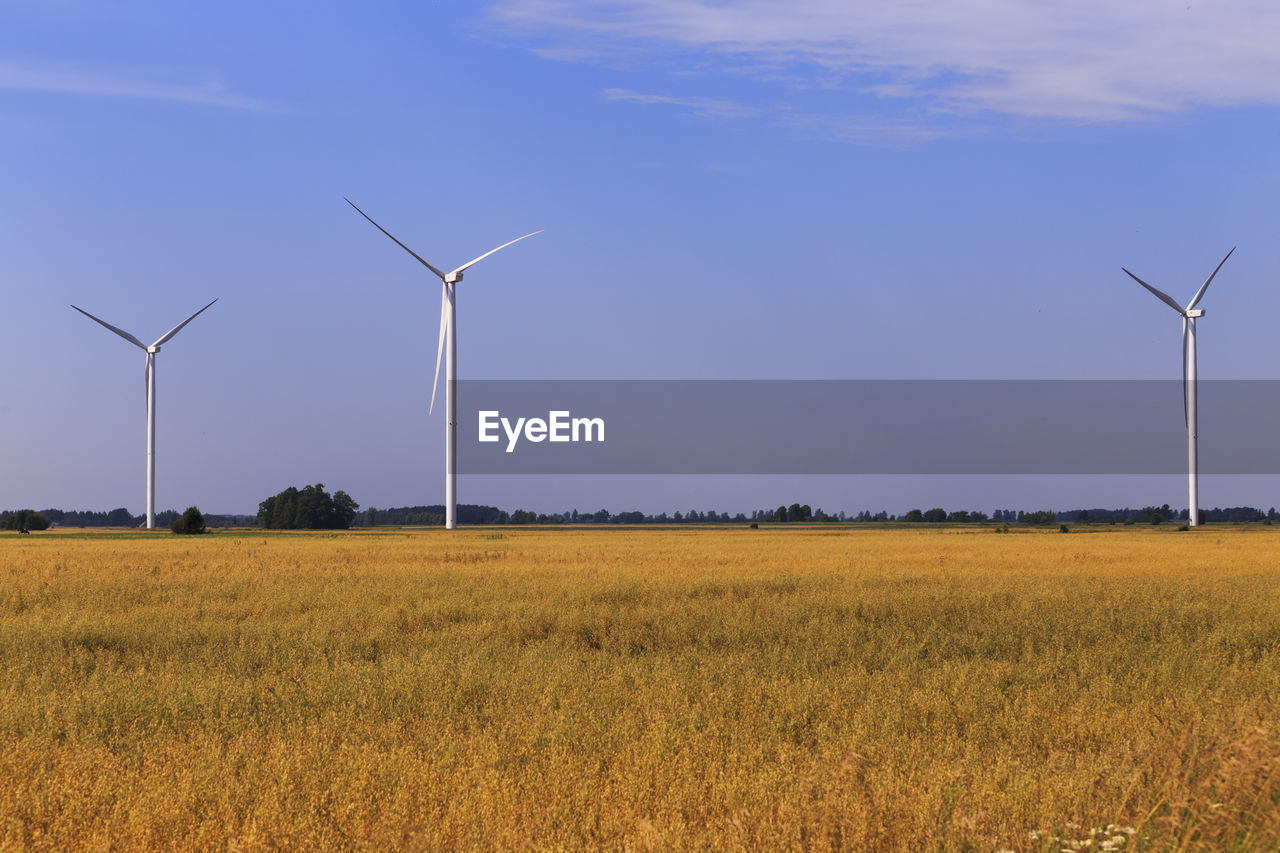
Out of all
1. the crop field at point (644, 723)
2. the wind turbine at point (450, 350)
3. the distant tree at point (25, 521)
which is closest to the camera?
the crop field at point (644, 723)

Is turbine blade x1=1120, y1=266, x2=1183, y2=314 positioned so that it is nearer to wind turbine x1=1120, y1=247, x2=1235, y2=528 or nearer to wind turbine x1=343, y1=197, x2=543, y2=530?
wind turbine x1=1120, y1=247, x2=1235, y2=528

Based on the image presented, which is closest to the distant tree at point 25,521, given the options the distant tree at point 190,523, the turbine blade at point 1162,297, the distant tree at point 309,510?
the distant tree at point 309,510

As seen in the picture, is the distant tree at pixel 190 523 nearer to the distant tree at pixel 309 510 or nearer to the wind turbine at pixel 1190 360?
the distant tree at pixel 309 510

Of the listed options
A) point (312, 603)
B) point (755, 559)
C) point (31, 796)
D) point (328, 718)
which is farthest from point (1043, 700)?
Answer: point (755, 559)

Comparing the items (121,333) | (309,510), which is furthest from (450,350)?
(309,510)

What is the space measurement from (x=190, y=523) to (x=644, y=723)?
91349 mm

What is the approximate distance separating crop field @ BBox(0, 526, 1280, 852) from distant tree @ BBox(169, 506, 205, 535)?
244ft

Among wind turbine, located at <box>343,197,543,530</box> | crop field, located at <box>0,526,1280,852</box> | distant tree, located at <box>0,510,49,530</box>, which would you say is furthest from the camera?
distant tree, located at <box>0,510,49,530</box>

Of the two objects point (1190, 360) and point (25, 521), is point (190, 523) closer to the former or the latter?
point (25, 521)

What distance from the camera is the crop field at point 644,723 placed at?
6668mm

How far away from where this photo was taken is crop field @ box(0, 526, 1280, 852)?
6668mm

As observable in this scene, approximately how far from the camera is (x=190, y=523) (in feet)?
300

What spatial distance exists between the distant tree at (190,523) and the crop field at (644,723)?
74408 mm

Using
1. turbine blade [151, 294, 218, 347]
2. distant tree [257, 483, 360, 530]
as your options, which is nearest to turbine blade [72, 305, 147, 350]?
turbine blade [151, 294, 218, 347]
